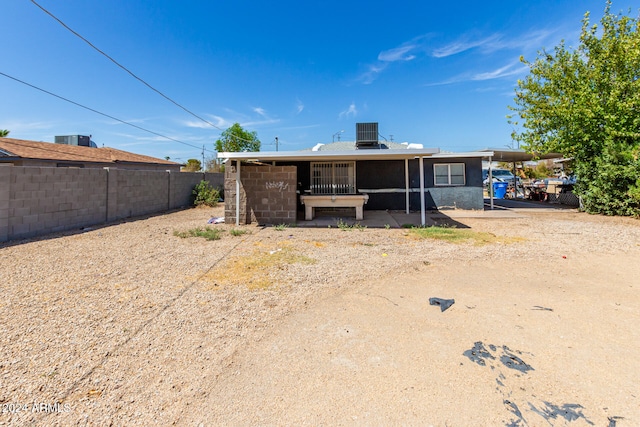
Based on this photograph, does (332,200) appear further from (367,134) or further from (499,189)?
(499,189)

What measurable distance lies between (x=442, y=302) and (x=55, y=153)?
22145 millimetres

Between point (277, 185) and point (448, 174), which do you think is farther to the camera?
point (448, 174)

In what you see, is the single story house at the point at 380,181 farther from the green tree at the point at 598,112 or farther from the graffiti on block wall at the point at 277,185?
the green tree at the point at 598,112

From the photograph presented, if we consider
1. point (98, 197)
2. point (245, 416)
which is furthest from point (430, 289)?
point (98, 197)

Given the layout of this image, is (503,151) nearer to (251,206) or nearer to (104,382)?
(251,206)

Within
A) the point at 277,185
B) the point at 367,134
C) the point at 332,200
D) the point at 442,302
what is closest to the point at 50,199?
the point at 277,185

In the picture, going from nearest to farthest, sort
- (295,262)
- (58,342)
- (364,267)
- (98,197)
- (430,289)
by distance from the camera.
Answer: (58,342), (430,289), (364,267), (295,262), (98,197)

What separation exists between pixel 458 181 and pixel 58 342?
1381 cm

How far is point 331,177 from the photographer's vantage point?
12.4 metres

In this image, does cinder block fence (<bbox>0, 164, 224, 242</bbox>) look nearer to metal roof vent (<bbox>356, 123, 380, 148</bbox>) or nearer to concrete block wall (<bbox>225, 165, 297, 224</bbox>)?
concrete block wall (<bbox>225, 165, 297, 224</bbox>)

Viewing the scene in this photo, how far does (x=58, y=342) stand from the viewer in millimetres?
2623

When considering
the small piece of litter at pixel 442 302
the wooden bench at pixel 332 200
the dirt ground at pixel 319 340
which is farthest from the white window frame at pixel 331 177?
the small piece of litter at pixel 442 302

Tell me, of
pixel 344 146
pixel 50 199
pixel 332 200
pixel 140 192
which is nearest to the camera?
pixel 50 199

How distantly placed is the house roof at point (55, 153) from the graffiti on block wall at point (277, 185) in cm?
1376
